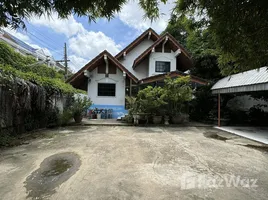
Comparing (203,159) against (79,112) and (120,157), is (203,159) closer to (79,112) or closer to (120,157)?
(120,157)

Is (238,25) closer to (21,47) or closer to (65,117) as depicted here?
(65,117)

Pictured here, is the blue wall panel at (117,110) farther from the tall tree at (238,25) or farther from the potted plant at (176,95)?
the tall tree at (238,25)

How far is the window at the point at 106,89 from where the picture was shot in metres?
11.9

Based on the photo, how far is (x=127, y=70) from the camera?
11.4m

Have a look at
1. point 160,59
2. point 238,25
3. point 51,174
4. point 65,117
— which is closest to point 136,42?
point 160,59

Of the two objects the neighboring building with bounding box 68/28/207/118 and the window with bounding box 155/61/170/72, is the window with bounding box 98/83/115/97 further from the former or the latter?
the window with bounding box 155/61/170/72

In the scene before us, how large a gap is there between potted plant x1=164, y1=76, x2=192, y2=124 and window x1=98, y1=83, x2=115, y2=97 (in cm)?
439

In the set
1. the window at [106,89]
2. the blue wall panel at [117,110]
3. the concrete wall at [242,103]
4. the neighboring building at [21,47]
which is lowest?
the blue wall panel at [117,110]

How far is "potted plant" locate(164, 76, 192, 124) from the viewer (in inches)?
354

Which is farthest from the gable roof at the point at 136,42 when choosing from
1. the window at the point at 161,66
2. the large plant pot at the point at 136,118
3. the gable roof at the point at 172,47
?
the large plant pot at the point at 136,118

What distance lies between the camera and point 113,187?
2.51 meters

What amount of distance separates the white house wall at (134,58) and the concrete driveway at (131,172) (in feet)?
30.5

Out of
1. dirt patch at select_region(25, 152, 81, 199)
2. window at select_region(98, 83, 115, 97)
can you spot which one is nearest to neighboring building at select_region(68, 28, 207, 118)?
window at select_region(98, 83, 115, 97)

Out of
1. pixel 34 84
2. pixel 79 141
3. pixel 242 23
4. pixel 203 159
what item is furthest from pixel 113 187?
pixel 34 84
